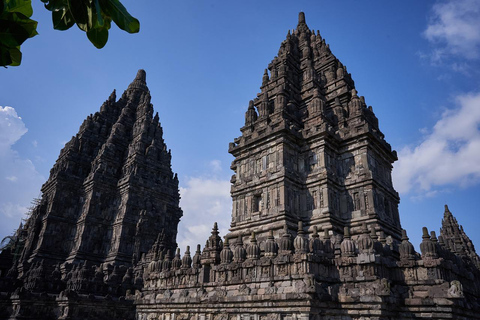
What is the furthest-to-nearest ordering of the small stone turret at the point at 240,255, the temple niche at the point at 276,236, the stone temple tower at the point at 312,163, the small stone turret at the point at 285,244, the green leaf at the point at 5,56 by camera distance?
the stone temple tower at the point at 312,163 < the small stone turret at the point at 240,255 < the small stone turret at the point at 285,244 < the temple niche at the point at 276,236 < the green leaf at the point at 5,56

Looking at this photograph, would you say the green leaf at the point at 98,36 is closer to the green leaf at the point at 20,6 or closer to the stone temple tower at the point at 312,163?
the green leaf at the point at 20,6

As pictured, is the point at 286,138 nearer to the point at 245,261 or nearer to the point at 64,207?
the point at 245,261

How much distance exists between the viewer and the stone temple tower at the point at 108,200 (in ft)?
124

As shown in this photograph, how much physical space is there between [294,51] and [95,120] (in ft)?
113

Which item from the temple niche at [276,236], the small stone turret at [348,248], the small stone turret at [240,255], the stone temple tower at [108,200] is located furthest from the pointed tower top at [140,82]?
the small stone turret at [348,248]

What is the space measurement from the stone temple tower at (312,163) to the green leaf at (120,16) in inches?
635

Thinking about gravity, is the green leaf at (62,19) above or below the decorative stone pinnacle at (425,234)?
below

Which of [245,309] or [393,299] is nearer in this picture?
[393,299]

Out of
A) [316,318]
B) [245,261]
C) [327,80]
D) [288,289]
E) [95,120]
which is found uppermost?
[95,120]

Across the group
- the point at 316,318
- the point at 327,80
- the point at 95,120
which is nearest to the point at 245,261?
the point at 316,318

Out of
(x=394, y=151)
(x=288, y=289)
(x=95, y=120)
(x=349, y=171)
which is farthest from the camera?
(x=95, y=120)

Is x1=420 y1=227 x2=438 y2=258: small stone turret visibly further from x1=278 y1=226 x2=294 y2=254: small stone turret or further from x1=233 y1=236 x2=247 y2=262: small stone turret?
x1=233 y1=236 x2=247 y2=262: small stone turret

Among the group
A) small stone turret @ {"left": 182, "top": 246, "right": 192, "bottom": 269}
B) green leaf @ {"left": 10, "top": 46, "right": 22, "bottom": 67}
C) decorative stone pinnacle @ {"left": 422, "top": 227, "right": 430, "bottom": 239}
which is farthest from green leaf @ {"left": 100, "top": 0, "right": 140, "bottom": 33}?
small stone turret @ {"left": 182, "top": 246, "right": 192, "bottom": 269}

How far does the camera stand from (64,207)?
4097cm
